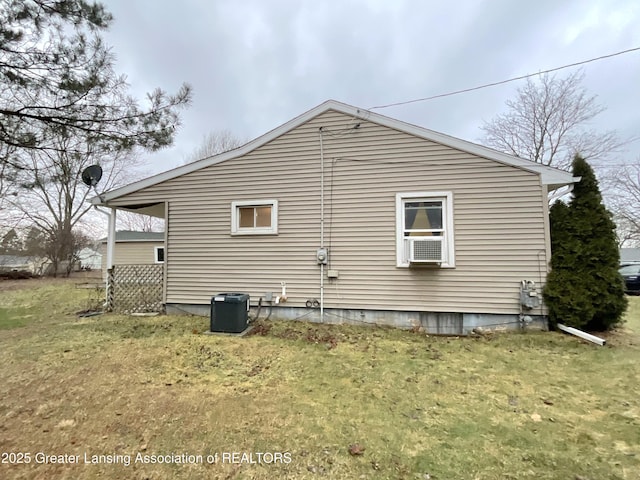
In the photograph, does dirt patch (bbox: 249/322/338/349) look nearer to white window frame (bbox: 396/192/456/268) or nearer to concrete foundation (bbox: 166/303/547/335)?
concrete foundation (bbox: 166/303/547/335)

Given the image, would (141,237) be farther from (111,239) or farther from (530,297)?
(530,297)

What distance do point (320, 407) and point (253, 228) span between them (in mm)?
4481

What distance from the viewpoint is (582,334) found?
16.7 feet

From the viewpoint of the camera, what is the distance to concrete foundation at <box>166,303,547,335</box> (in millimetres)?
5766

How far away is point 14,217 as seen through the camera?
2111 cm

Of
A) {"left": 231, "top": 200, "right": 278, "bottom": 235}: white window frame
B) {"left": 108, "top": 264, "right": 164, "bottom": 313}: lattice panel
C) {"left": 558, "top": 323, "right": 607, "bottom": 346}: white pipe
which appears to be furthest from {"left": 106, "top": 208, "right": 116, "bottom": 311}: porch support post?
{"left": 558, "top": 323, "right": 607, "bottom": 346}: white pipe

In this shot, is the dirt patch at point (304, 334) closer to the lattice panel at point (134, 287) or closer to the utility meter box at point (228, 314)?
the utility meter box at point (228, 314)

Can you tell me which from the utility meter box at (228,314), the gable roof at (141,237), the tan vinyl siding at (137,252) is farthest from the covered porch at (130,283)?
the tan vinyl siding at (137,252)

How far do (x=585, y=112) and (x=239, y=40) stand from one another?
60.4 ft

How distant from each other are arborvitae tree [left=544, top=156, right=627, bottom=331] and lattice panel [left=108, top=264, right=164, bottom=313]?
8245 mm

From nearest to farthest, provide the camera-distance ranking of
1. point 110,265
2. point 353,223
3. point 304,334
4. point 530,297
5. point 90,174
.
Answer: point 530,297, point 304,334, point 90,174, point 353,223, point 110,265

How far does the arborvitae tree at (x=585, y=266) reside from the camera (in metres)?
5.29

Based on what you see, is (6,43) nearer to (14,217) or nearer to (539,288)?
(539,288)

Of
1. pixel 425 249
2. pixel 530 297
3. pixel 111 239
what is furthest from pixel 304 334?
A: pixel 111 239
